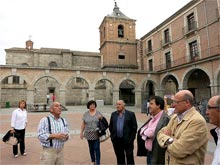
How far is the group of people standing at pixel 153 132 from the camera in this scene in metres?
1.90

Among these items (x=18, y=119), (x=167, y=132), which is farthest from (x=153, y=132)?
(x=18, y=119)

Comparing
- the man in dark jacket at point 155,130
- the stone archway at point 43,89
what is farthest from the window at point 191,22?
the stone archway at point 43,89

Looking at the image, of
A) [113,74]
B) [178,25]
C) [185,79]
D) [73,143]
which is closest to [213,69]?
[185,79]

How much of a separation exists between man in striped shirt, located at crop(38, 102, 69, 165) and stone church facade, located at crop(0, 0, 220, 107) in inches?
641

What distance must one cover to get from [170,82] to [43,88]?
20.9 meters

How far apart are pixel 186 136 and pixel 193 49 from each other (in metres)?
20.8

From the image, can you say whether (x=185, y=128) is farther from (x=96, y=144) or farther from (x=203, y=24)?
(x=203, y=24)

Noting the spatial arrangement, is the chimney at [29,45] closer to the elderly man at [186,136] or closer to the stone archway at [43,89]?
the stone archway at [43,89]

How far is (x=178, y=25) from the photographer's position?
72.7 feet

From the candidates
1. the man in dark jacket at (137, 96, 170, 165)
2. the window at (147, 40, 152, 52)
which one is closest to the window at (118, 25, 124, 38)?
the window at (147, 40, 152, 52)

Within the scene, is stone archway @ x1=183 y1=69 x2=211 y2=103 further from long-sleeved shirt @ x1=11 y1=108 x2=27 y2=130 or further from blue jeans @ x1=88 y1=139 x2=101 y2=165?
long-sleeved shirt @ x1=11 y1=108 x2=27 y2=130

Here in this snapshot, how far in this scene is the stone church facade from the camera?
18555 mm

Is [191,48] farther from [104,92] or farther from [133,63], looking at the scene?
[104,92]

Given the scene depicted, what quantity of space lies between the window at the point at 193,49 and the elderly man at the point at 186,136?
64.9ft
